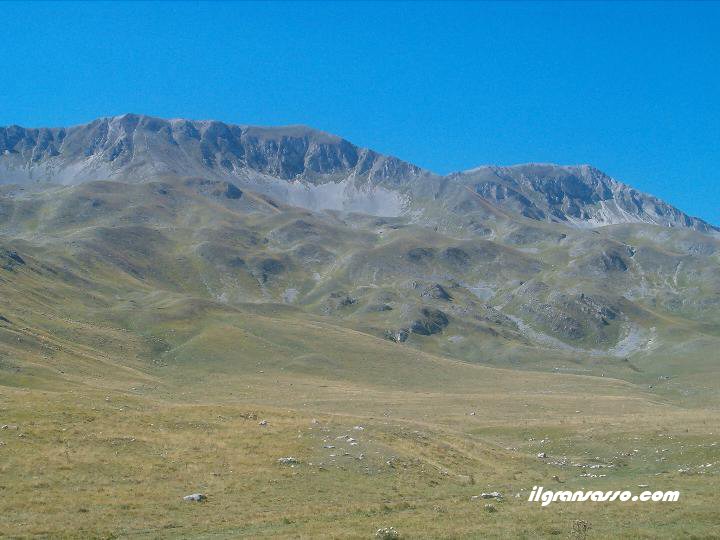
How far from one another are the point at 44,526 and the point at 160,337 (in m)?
174

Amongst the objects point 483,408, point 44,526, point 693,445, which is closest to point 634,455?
point 693,445

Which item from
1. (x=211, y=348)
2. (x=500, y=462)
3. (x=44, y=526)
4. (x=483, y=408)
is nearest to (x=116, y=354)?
(x=211, y=348)

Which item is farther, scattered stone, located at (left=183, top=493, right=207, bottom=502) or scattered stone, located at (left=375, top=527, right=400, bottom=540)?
scattered stone, located at (left=183, top=493, right=207, bottom=502)

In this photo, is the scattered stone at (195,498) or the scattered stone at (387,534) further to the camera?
the scattered stone at (195,498)

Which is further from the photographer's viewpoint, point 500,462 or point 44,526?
point 500,462

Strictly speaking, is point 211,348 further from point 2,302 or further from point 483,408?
point 483,408

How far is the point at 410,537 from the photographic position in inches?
1027

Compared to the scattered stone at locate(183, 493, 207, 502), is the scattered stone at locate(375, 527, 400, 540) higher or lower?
higher

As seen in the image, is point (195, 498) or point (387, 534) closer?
point (387, 534)

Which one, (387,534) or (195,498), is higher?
(387,534)

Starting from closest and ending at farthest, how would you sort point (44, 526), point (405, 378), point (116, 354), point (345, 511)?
point (44, 526)
point (345, 511)
point (116, 354)
point (405, 378)

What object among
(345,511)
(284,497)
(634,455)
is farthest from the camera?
(634,455)

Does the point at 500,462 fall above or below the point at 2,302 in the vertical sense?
below

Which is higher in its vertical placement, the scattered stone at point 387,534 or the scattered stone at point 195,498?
the scattered stone at point 387,534
